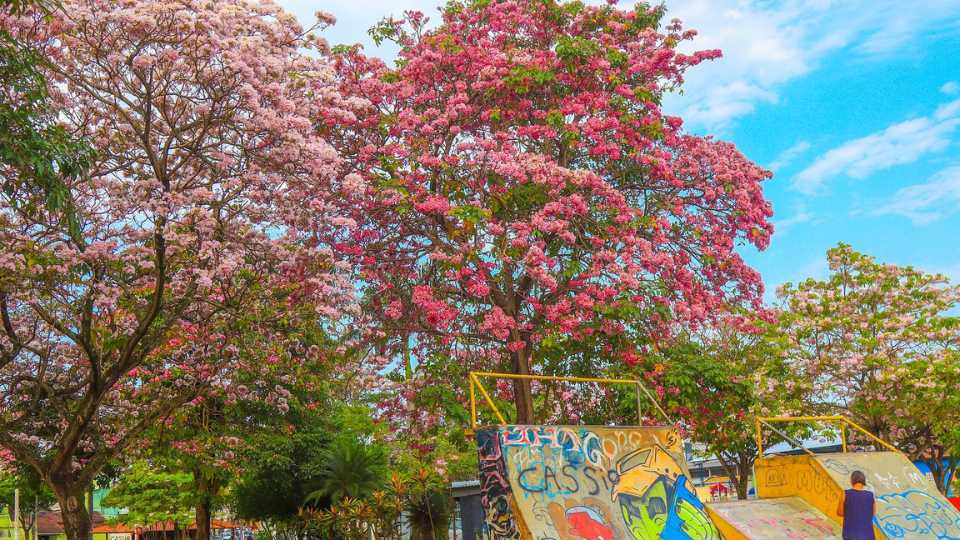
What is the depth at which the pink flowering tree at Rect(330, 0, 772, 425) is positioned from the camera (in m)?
17.8

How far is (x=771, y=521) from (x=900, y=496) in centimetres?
272

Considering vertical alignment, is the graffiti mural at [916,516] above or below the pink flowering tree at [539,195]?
below

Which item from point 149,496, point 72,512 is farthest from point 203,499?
point 72,512

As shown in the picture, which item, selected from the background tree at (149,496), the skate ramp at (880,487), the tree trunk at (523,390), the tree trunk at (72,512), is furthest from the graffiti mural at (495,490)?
the background tree at (149,496)

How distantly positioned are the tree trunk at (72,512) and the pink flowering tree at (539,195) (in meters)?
7.33

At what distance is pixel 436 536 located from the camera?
30.7 m

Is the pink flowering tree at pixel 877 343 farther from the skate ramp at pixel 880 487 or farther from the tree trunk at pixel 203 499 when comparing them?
the tree trunk at pixel 203 499

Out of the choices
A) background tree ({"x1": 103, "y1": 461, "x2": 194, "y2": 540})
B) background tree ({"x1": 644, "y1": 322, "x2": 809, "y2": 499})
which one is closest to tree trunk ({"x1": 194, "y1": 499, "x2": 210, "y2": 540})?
background tree ({"x1": 103, "y1": 461, "x2": 194, "y2": 540})

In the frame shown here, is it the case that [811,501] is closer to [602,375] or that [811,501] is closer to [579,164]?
[602,375]

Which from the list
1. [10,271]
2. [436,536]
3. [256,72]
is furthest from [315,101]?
[436,536]

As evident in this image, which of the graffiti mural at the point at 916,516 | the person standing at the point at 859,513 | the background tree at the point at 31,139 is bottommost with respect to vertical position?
the graffiti mural at the point at 916,516

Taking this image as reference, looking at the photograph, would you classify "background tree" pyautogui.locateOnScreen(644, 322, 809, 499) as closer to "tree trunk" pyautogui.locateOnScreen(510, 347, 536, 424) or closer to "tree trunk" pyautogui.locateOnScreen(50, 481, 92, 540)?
"tree trunk" pyautogui.locateOnScreen(510, 347, 536, 424)

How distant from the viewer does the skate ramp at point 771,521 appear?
1287 cm

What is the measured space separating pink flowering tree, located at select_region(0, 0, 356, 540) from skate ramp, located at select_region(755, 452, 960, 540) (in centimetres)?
874
